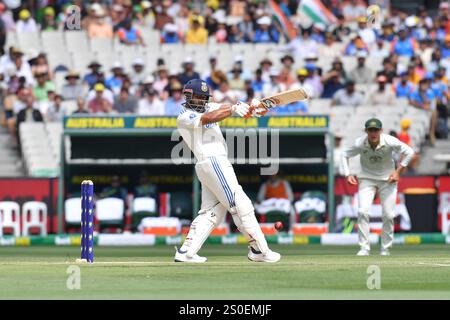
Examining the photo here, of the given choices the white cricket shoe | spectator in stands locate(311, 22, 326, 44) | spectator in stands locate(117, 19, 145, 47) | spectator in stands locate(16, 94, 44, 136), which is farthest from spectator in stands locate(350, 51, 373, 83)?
the white cricket shoe

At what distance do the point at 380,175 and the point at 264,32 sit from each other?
38.1 feet

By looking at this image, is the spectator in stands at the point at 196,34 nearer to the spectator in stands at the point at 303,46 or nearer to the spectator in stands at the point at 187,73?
the spectator in stands at the point at 303,46

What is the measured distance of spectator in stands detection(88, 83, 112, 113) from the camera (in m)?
26.1

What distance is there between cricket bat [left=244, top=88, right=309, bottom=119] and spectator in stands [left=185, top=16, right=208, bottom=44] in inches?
573

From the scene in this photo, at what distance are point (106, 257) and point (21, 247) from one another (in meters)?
4.49

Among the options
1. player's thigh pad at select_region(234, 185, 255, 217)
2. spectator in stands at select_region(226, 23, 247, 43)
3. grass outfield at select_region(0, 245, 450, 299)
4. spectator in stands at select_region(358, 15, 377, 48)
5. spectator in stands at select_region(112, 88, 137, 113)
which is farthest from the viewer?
spectator in stands at select_region(226, 23, 247, 43)

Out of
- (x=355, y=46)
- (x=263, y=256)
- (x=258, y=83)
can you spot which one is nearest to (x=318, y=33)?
(x=355, y=46)

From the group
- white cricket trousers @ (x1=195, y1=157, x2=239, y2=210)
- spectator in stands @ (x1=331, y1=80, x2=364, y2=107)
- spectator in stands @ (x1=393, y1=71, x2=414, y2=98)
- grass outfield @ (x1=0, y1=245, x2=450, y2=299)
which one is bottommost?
grass outfield @ (x1=0, y1=245, x2=450, y2=299)

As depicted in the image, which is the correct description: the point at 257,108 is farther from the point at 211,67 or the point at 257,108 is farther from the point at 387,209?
the point at 211,67

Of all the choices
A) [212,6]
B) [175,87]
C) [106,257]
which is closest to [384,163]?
[106,257]

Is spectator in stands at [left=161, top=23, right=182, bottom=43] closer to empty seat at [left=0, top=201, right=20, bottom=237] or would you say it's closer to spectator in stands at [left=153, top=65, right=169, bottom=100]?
spectator in stands at [left=153, top=65, right=169, bottom=100]

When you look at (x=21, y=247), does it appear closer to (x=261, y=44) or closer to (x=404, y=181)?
(x=404, y=181)

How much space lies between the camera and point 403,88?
27672mm

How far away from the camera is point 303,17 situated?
30984mm
